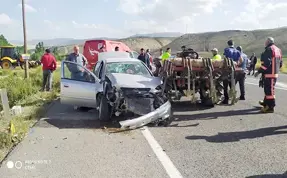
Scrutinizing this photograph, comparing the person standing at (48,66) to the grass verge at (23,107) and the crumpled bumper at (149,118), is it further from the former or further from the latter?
the crumpled bumper at (149,118)

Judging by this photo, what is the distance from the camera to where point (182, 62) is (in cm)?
891

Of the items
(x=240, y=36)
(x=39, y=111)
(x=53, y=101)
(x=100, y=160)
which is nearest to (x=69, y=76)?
(x=39, y=111)

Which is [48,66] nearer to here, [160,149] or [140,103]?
[140,103]

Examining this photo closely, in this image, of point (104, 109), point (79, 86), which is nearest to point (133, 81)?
point (104, 109)

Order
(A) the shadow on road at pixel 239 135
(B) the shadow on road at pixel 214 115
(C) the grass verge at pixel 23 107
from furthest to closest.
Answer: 1. (B) the shadow on road at pixel 214 115
2. (A) the shadow on road at pixel 239 135
3. (C) the grass verge at pixel 23 107

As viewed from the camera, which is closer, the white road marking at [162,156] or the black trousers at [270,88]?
the white road marking at [162,156]

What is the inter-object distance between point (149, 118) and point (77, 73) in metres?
2.59

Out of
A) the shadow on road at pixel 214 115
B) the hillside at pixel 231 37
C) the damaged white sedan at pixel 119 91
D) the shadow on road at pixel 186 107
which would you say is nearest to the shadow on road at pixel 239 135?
the damaged white sedan at pixel 119 91

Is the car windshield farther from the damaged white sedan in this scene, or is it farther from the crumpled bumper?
the crumpled bumper

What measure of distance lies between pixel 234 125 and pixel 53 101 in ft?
20.1

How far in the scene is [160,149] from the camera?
5.71 meters

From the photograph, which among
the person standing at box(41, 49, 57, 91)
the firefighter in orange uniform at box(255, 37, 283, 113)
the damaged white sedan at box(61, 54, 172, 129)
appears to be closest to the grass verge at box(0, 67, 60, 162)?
the person standing at box(41, 49, 57, 91)

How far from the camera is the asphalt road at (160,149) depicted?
15.4ft

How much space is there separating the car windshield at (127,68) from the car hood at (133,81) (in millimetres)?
Answer: 472
